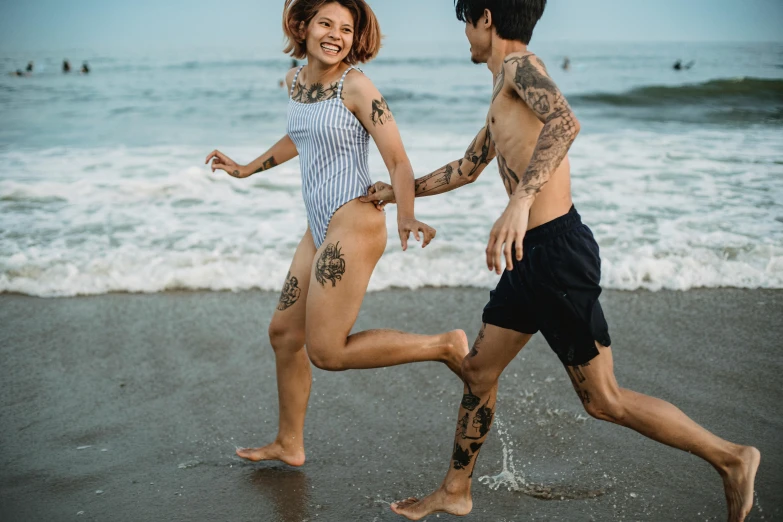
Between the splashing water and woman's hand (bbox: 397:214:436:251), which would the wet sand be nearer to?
the splashing water

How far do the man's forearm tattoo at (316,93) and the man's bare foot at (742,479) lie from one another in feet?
7.06

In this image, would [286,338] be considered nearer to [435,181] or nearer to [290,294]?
[290,294]

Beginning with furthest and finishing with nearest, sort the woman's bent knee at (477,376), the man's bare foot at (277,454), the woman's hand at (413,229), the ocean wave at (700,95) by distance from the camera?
the ocean wave at (700,95)
the man's bare foot at (277,454)
the woman's hand at (413,229)
the woman's bent knee at (477,376)

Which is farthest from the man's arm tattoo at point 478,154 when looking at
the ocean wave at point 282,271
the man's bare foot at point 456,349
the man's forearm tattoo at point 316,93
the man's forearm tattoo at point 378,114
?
the ocean wave at point 282,271

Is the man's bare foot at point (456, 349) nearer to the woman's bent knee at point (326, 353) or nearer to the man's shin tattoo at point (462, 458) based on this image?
the man's shin tattoo at point (462, 458)

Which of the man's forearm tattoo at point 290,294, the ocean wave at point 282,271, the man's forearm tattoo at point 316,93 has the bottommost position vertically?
the ocean wave at point 282,271

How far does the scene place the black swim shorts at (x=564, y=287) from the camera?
101 inches

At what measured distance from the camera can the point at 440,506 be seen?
9.65ft

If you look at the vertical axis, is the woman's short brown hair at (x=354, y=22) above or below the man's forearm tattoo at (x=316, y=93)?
above

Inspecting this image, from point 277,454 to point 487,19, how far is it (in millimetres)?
2156

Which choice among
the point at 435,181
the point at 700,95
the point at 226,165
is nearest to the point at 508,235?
the point at 435,181

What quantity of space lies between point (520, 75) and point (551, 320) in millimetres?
875

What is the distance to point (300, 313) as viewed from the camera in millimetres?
3236

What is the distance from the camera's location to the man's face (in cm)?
271
